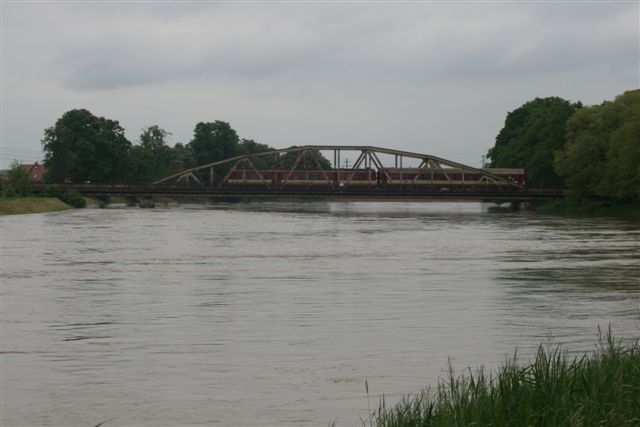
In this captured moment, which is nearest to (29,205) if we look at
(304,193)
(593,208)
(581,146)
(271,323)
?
(304,193)

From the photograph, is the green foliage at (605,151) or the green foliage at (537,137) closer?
the green foliage at (605,151)

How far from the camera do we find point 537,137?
138m

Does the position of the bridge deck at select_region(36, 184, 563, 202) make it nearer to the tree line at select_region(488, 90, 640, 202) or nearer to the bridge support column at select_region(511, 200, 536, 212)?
the bridge support column at select_region(511, 200, 536, 212)

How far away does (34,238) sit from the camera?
68812mm

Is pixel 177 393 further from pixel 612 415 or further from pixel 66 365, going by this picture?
pixel 612 415

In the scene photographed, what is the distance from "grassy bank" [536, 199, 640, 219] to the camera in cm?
10968

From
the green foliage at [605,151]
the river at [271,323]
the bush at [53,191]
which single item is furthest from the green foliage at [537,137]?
the river at [271,323]

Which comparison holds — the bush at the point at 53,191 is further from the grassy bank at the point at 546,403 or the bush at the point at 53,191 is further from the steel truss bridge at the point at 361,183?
the grassy bank at the point at 546,403

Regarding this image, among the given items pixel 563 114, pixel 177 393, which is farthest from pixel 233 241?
pixel 563 114

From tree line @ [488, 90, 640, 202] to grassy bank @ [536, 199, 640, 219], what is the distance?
4.35 feet

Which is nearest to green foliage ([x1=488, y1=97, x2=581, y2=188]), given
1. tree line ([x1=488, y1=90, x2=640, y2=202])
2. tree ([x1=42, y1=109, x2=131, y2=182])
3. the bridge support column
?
tree line ([x1=488, y1=90, x2=640, y2=202])

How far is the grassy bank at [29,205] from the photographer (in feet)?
378

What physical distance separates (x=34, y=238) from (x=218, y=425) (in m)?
55.6

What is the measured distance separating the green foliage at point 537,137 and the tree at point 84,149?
60556 millimetres
